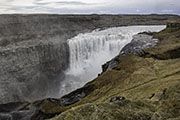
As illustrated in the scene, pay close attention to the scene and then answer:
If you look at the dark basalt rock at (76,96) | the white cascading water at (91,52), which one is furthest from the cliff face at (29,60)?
the dark basalt rock at (76,96)

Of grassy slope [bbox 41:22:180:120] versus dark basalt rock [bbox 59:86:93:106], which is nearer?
grassy slope [bbox 41:22:180:120]

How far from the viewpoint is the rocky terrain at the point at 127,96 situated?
5973mm

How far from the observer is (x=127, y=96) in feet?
46.5

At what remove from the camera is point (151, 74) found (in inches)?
731

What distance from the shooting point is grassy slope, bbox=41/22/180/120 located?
5.94 m

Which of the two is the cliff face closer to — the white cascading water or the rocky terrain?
the white cascading water

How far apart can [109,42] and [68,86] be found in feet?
38.4

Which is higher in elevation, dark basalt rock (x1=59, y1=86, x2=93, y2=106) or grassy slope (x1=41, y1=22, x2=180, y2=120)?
grassy slope (x1=41, y1=22, x2=180, y2=120)

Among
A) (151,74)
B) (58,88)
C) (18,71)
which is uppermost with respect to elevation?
(151,74)

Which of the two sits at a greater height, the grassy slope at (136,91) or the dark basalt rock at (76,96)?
the grassy slope at (136,91)

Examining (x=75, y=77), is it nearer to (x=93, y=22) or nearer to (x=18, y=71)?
(x=18, y=71)

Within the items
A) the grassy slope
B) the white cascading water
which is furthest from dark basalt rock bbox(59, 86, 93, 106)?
the white cascading water

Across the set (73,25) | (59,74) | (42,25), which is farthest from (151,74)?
(73,25)

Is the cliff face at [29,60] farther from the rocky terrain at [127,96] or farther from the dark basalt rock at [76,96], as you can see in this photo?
the dark basalt rock at [76,96]
